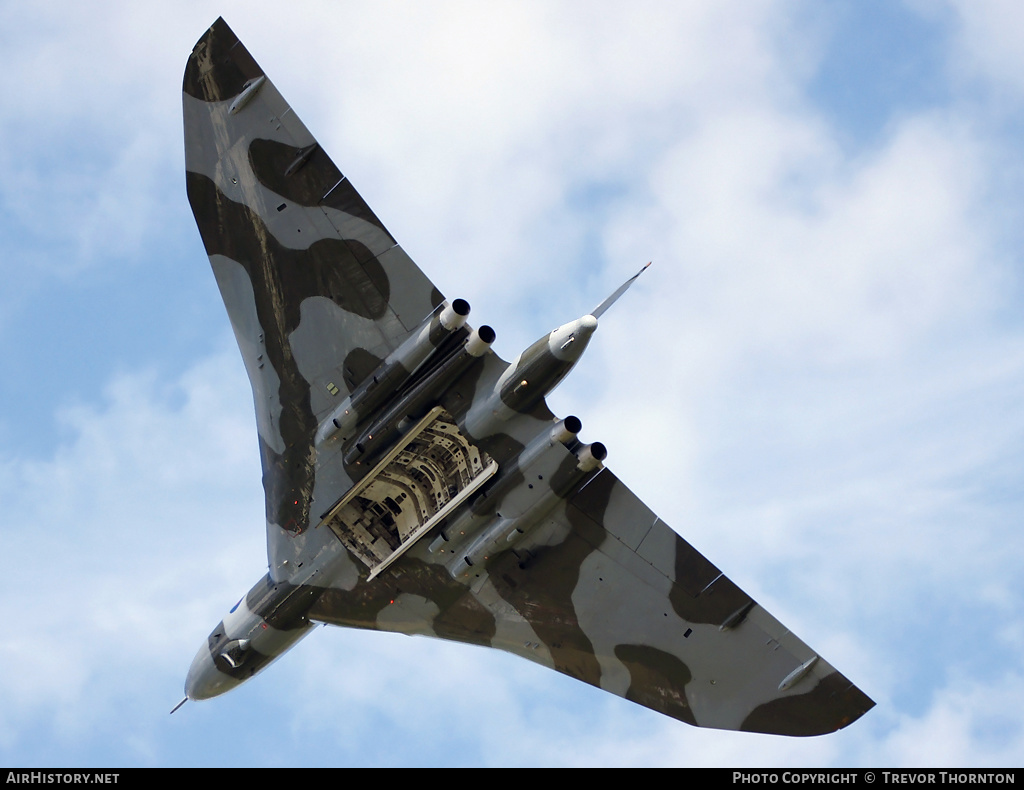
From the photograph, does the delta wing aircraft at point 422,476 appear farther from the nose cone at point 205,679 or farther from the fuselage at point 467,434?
the nose cone at point 205,679

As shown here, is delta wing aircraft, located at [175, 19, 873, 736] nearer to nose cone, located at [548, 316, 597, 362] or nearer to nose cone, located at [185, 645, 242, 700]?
nose cone, located at [548, 316, 597, 362]

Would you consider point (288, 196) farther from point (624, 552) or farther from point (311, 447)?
point (624, 552)

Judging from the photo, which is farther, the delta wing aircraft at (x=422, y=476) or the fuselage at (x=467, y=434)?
the delta wing aircraft at (x=422, y=476)

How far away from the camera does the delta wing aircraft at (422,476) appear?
2750 centimetres

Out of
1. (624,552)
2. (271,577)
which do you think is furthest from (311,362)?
(624,552)

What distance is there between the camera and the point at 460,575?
97.0 ft

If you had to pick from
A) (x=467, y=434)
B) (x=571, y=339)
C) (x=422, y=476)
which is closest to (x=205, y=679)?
(x=422, y=476)

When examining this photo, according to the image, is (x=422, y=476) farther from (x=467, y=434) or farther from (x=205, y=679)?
(x=205, y=679)

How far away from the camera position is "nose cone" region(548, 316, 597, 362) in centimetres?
2580

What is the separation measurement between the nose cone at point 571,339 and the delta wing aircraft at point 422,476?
628 millimetres

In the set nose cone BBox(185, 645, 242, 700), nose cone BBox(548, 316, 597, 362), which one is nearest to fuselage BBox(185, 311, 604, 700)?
nose cone BBox(548, 316, 597, 362)

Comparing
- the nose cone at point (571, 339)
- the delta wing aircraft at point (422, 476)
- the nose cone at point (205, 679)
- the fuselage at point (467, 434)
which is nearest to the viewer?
the nose cone at point (571, 339)

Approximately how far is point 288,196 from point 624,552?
12482mm

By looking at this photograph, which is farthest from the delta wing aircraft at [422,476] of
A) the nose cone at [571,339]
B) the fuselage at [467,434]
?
the nose cone at [571,339]
